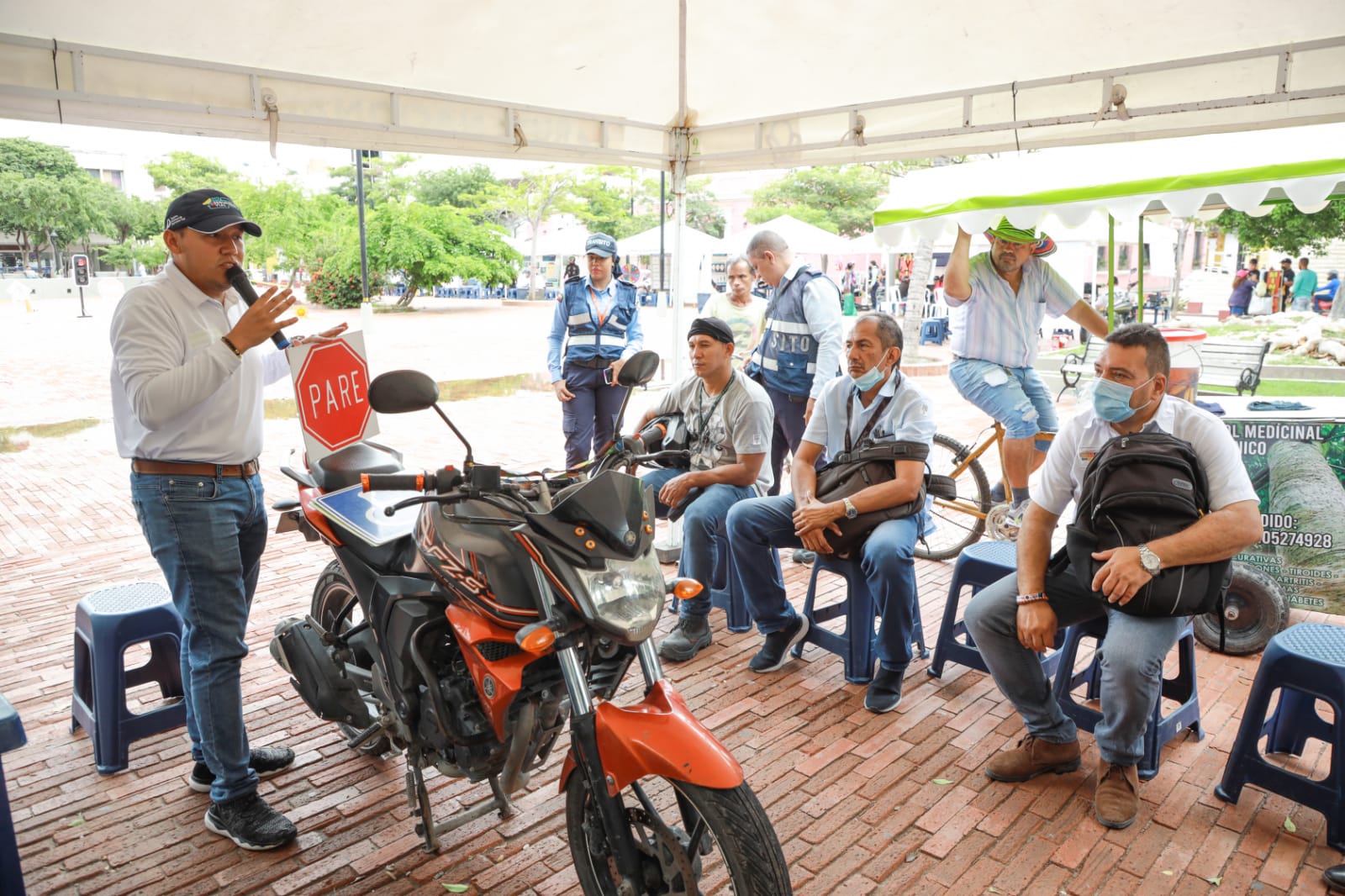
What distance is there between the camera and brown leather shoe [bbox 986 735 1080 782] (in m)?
3.17

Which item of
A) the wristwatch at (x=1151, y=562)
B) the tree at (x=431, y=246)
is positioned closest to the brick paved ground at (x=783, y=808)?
the wristwatch at (x=1151, y=562)

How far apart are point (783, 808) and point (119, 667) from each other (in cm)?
243

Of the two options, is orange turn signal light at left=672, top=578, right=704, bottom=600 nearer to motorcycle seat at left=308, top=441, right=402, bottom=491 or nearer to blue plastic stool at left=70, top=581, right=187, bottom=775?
motorcycle seat at left=308, top=441, right=402, bottom=491

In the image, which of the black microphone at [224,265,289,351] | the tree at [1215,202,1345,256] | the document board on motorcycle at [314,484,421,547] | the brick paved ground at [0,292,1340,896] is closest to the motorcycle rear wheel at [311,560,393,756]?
the brick paved ground at [0,292,1340,896]

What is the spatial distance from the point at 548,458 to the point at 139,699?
4.99 m

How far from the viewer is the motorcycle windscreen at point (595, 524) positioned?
2.01 meters

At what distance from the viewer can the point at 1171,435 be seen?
298cm

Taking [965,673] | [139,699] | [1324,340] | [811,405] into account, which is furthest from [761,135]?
[1324,340]

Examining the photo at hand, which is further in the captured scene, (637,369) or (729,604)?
(729,604)

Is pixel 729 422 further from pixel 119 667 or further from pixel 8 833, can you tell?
pixel 8 833

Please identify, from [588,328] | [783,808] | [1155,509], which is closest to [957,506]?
[588,328]

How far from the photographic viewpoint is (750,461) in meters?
4.25

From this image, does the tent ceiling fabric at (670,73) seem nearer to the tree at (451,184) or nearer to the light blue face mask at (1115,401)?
the light blue face mask at (1115,401)

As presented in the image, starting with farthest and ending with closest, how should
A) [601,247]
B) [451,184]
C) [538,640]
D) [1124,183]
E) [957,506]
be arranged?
[451,184] → [601,247] → [957,506] → [1124,183] → [538,640]
